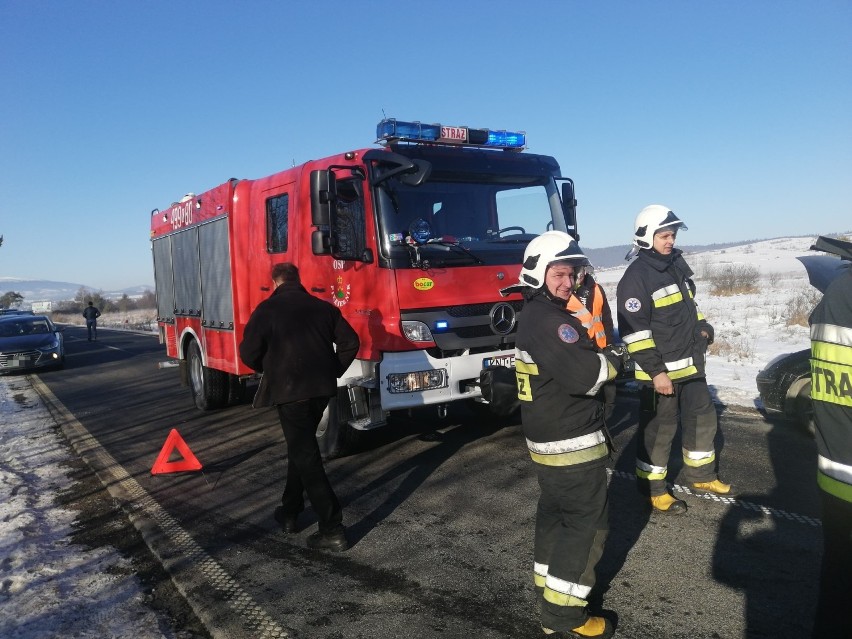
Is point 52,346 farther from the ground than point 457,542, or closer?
farther from the ground

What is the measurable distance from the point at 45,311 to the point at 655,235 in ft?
294

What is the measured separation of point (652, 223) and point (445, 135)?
9.76ft

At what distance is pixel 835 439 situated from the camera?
2250 mm

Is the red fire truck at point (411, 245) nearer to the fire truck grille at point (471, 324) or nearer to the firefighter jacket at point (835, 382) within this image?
the fire truck grille at point (471, 324)

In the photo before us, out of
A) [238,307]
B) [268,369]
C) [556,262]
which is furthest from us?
[238,307]

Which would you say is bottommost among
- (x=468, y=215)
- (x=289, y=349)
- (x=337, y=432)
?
(x=337, y=432)

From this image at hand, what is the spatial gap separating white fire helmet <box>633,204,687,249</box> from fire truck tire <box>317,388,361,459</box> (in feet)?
10.4

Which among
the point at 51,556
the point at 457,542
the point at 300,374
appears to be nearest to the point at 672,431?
the point at 457,542

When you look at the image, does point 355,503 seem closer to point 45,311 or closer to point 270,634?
point 270,634

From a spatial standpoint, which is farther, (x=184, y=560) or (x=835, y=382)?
(x=184, y=560)

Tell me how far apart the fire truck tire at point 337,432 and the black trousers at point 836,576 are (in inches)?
179

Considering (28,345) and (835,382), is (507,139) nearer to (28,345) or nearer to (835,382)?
(835,382)

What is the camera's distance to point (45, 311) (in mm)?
80062

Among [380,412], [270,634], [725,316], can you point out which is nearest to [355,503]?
[380,412]
